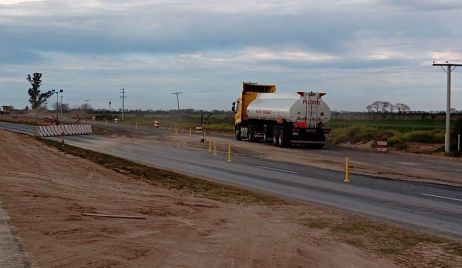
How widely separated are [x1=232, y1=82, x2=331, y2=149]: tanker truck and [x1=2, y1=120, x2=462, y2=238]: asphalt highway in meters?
8.03

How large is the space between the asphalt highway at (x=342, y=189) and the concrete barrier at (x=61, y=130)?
25.8m

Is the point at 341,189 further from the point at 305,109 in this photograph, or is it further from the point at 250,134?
the point at 250,134

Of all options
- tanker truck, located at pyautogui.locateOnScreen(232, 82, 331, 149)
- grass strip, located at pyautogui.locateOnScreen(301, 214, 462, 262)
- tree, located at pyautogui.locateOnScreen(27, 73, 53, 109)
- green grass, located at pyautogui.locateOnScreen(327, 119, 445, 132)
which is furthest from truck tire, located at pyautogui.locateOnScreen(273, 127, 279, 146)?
tree, located at pyautogui.locateOnScreen(27, 73, 53, 109)

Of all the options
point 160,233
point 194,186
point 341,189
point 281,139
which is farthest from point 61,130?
point 160,233

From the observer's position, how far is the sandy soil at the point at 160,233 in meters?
7.76

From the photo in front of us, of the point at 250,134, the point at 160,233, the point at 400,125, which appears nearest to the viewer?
the point at 160,233

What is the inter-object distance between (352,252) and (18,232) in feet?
15.8

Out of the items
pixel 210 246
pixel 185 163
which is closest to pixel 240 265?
pixel 210 246

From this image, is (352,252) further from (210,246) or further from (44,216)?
(44,216)

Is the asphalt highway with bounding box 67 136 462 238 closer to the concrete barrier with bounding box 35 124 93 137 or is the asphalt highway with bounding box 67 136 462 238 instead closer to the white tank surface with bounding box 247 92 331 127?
the white tank surface with bounding box 247 92 331 127

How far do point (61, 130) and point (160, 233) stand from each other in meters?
49.2

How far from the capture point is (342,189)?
1909cm

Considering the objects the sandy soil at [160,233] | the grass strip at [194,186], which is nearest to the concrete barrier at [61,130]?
the grass strip at [194,186]

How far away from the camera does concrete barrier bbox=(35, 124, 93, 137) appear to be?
5497 cm
